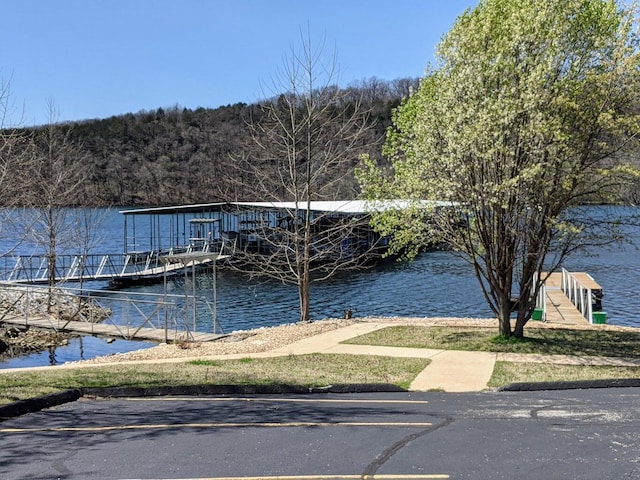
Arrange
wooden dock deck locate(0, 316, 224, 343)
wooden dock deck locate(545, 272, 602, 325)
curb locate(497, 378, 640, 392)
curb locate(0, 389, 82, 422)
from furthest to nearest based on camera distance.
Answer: wooden dock deck locate(545, 272, 602, 325) < wooden dock deck locate(0, 316, 224, 343) < curb locate(497, 378, 640, 392) < curb locate(0, 389, 82, 422)

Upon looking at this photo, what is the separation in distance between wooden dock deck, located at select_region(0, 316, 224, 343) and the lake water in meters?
Result: 1.03

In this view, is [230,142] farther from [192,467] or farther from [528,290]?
[192,467]

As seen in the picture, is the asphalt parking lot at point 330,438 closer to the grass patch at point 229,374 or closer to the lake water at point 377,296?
the grass patch at point 229,374

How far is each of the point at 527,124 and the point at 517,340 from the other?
5444mm

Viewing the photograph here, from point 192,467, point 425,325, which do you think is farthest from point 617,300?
point 192,467

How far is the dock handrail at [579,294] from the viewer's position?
24297 millimetres

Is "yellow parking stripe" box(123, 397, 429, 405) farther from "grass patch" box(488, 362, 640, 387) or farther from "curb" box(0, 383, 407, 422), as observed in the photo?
"grass patch" box(488, 362, 640, 387)

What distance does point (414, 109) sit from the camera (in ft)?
62.1

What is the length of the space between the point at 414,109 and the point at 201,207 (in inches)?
1321

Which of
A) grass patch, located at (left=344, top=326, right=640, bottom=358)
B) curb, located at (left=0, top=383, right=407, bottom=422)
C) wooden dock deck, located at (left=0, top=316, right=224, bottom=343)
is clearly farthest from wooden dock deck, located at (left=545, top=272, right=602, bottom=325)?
curb, located at (left=0, top=383, right=407, bottom=422)

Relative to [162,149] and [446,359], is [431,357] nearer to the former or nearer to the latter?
[446,359]

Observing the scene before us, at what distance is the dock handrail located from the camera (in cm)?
2430

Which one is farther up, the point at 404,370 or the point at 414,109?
the point at 414,109

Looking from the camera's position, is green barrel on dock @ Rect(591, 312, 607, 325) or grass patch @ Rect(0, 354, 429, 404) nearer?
grass patch @ Rect(0, 354, 429, 404)
